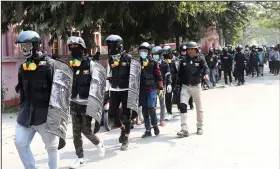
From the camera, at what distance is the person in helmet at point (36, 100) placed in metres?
4.49

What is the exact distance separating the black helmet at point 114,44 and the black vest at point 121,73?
20cm

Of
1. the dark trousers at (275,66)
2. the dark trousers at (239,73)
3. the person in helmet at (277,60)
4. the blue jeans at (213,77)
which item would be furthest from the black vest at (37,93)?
the dark trousers at (275,66)

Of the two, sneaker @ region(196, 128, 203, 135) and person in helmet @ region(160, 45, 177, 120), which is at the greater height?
person in helmet @ region(160, 45, 177, 120)

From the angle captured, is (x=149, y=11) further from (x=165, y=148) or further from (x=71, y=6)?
(x=165, y=148)

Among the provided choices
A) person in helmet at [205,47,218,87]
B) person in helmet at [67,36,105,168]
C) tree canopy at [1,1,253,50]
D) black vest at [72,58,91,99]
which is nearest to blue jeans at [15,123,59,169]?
person in helmet at [67,36,105,168]

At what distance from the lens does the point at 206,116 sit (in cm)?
953

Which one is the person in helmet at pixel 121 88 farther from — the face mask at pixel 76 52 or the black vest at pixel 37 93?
the black vest at pixel 37 93

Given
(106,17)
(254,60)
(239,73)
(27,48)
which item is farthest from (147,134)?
(254,60)

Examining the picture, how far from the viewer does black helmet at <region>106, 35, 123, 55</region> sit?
628 cm

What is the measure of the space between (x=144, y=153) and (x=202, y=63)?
7.43ft

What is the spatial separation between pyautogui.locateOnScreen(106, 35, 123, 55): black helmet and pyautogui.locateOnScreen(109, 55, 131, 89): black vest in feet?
0.66

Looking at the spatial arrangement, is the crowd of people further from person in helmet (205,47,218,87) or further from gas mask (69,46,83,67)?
person in helmet (205,47,218,87)

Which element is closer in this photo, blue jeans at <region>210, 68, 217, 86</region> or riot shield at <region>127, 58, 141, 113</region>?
riot shield at <region>127, 58, 141, 113</region>

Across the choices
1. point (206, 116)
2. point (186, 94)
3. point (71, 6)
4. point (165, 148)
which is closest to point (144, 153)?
point (165, 148)
